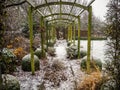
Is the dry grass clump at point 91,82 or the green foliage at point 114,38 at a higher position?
the green foliage at point 114,38

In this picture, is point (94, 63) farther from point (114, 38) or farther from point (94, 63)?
point (114, 38)

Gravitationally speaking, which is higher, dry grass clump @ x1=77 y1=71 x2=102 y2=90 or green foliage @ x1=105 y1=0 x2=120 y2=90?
green foliage @ x1=105 y1=0 x2=120 y2=90

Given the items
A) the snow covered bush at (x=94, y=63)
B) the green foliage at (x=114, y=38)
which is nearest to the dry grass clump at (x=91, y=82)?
the green foliage at (x=114, y=38)

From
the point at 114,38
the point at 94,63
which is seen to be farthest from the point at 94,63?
the point at 114,38

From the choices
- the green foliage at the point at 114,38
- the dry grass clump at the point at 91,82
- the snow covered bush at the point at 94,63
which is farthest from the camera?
the snow covered bush at the point at 94,63

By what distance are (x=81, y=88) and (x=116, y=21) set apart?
8.05 ft

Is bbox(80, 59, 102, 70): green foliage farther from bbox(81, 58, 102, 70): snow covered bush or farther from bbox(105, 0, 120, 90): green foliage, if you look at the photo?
bbox(105, 0, 120, 90): green foliage

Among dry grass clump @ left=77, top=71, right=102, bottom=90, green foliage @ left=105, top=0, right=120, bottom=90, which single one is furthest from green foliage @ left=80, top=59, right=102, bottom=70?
green foliage @ left=105, top=0, right=120, bottom=90

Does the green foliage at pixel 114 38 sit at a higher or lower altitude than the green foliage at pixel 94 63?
higher

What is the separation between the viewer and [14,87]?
5.33 metres

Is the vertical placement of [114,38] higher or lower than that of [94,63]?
higher

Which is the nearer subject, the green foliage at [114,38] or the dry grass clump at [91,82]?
the green foliage at [114,38]

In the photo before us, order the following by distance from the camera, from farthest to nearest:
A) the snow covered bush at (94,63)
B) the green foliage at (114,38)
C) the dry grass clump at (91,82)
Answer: the snow covered bush at (94,63) < the dry grass clump at (91,82) < the green foliage at (114,38)

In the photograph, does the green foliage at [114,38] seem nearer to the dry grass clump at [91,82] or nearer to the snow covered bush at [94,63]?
the dry grass clump at [91,82]
